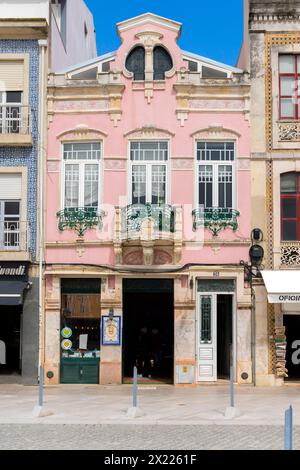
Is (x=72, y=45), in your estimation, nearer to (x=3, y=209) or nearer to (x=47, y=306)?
(x=3, y=209)

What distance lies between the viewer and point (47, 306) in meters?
21.5

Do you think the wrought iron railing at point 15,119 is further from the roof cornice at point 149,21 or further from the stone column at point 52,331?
the stone column at point 52,331

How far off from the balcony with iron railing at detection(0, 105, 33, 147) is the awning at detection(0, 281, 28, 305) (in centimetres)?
393

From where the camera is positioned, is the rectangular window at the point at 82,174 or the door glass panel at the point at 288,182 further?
the rectangular window at the point at 82,174

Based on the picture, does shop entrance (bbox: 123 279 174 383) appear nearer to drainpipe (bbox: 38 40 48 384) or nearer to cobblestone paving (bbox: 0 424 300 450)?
drainpipe (bbox: 38 40 48 384)

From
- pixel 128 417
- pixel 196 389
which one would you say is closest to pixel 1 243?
pixel 196 389

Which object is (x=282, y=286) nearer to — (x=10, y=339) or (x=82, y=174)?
(x=82, y=174)

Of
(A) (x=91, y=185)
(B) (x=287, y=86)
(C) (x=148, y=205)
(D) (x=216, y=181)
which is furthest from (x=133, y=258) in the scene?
(B) (x=287, y=86)

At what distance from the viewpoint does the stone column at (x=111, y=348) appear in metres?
21.2

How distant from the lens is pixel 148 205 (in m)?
21.3

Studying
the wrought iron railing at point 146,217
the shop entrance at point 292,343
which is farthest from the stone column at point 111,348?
the shop entrance at point 292,343

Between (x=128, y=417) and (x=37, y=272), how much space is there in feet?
23.8

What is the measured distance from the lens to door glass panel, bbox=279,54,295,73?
21.8 meters

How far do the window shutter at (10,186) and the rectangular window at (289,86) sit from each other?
7.57 metres
